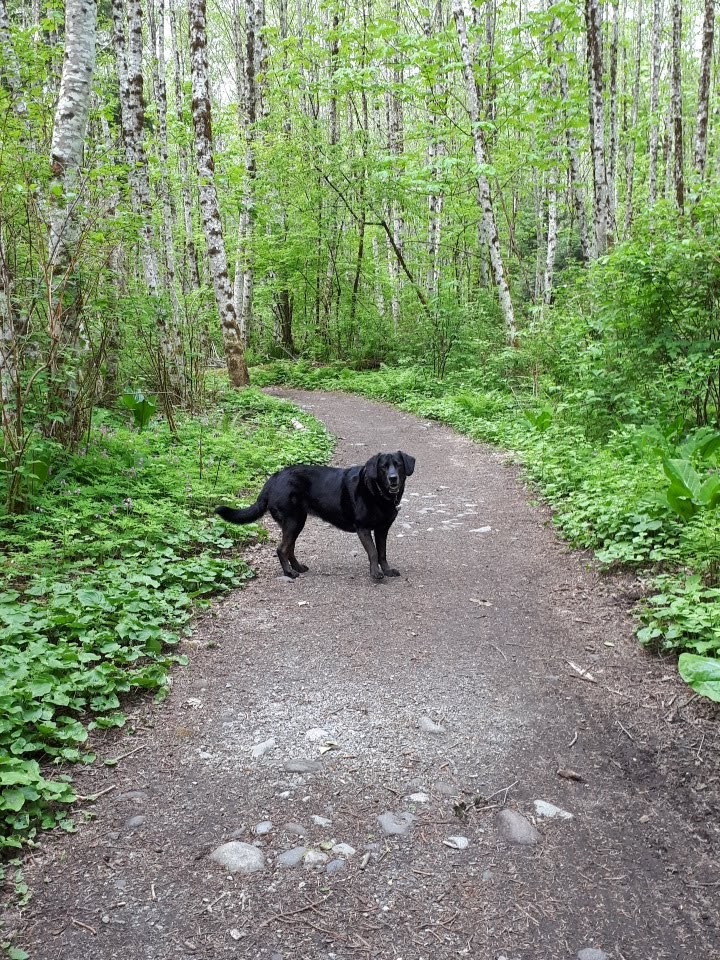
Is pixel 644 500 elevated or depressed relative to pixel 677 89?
depressed

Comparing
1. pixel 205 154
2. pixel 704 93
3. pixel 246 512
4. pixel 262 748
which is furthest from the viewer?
pixel 704 93

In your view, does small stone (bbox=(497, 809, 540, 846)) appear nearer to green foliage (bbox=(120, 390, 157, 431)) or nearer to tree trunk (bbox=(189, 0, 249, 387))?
green foliage (bbox=(120, 390, 157, 431))

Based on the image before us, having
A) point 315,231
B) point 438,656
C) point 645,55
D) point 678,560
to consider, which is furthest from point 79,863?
point 645,55

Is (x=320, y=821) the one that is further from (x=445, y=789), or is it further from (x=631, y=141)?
(x=631, y=141)

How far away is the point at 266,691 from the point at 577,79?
20.0m

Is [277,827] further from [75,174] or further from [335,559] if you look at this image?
[75,174]

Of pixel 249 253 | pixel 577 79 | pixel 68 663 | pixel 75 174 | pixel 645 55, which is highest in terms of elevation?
pixel 645 55

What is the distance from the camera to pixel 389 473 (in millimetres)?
5031

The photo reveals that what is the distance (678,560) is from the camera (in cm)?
457

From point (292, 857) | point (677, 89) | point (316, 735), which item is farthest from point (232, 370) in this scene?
point (677, 89)

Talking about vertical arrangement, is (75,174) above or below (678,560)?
above

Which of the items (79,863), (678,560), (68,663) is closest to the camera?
(79,863)

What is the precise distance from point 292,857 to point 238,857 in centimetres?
21

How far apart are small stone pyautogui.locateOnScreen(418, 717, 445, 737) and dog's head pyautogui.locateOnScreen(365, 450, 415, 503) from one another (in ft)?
6.91
